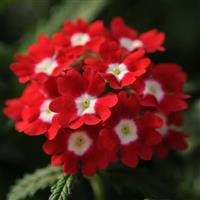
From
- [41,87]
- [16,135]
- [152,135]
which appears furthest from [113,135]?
[16,135]

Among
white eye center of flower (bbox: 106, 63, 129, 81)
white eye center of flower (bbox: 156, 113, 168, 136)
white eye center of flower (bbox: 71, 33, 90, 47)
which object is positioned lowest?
white eye center of flower (bbox: 156, 113, 168, 136)

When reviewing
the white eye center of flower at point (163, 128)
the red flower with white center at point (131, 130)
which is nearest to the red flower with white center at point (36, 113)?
the red flower with white center at point (131, 130)

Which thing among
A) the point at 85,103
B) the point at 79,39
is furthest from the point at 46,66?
the point at 85,103

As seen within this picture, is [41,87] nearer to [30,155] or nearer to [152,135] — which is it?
[152,135]

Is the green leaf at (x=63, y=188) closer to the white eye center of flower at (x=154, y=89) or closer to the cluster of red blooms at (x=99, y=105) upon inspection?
Result: the cluster of red blooms at (x=99, y=105)

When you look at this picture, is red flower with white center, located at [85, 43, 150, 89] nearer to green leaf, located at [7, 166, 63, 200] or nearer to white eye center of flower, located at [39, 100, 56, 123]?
white eye center of flower, located at [39, 100, 56, 123]

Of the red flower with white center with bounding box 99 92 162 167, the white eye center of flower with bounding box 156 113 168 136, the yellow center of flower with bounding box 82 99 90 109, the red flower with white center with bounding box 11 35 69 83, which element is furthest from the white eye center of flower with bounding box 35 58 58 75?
the white eye center of flower with bounding box 156 113 168 136

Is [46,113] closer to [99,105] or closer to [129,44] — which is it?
[99,105]
